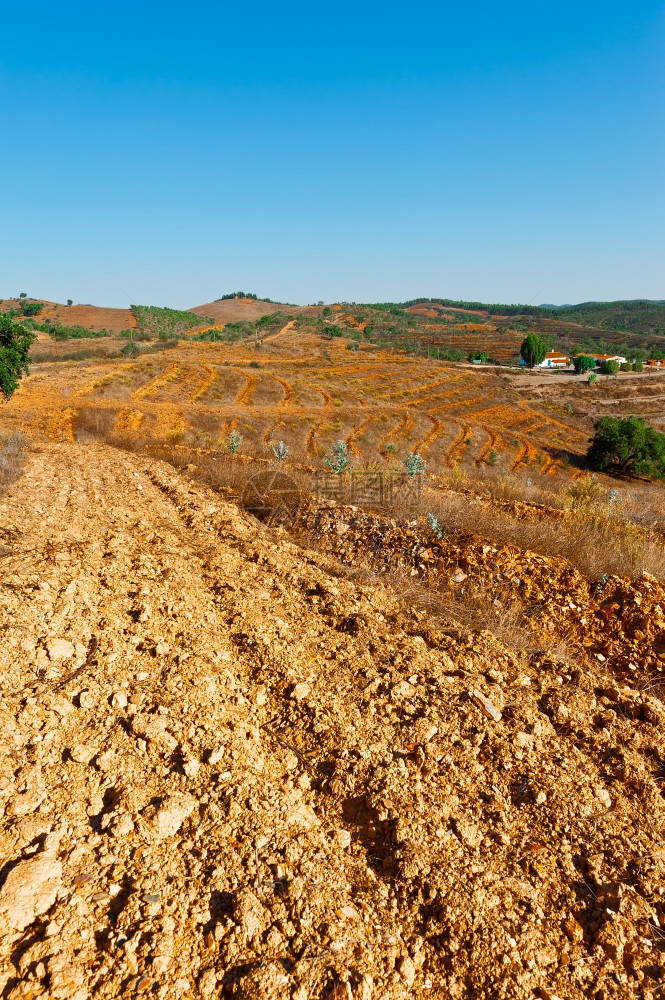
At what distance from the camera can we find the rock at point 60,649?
319cm

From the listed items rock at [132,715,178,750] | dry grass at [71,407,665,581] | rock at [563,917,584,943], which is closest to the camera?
rock at [563,917,584,943]

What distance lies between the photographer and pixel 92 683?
302 centimetres

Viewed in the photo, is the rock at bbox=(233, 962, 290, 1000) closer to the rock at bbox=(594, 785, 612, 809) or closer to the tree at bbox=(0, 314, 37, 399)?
the rock at bbox=(594, 785, 612, 809)

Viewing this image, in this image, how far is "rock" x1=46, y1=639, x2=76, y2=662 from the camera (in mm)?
3188

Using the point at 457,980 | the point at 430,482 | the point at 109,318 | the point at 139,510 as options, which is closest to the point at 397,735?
the point at 457,980

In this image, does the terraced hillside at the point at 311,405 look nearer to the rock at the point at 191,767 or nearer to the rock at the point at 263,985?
the rock at the point at 191,767

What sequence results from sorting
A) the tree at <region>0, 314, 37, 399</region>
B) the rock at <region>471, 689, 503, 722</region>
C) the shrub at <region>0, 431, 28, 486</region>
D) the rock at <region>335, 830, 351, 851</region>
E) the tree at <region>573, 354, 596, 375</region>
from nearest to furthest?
the rock at <region>335, 830, 351, 851</region> < the rock at <region>471, 689, 503, 722</region> < the shrub at <region>0, 431, 28, 486</region> < the tree at <region>0, 314, 37, 399</region> < the tree at <region>573, 354, 596, 375</region>

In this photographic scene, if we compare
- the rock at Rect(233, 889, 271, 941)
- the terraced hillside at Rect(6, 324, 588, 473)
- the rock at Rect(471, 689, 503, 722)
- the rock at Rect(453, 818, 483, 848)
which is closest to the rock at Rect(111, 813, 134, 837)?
the rock at Rect(233, 889, 271, 941)

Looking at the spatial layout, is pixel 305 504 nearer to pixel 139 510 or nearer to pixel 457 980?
pixel 139 510

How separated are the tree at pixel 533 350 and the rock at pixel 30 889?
72.1 m

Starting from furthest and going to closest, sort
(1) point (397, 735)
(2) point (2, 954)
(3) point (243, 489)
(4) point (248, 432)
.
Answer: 1. (4) point (248, 432)
2. (3) point (243, 489)
3. (1) point (397, 735)
4. (2) point (2, 954)

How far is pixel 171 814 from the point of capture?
228cm

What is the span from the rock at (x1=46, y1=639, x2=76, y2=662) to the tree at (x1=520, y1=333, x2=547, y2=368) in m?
71.1

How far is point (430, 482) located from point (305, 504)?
10.7 feet
